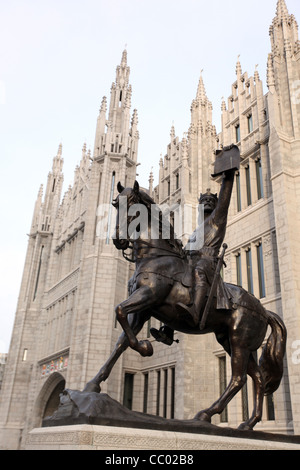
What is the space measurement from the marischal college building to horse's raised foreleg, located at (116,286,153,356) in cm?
916

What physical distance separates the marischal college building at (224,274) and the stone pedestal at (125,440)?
28.9ft

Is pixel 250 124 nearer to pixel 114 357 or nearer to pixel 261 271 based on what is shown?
pixel 261 271

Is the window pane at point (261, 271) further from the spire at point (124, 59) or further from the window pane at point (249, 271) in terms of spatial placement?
the spire at point (124, 59)

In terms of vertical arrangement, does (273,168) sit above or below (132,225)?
above

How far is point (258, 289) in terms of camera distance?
15.8 m

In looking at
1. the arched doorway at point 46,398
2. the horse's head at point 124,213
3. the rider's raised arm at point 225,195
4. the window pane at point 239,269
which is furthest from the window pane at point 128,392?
the horse's head at point 124,213

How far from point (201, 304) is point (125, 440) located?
178 centimetres

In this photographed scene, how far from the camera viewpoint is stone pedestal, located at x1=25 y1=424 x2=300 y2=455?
3400mm

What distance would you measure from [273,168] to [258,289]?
185 inches

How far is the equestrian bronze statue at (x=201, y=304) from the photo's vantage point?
455 cm

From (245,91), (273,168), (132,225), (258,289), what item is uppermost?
(245,91)
